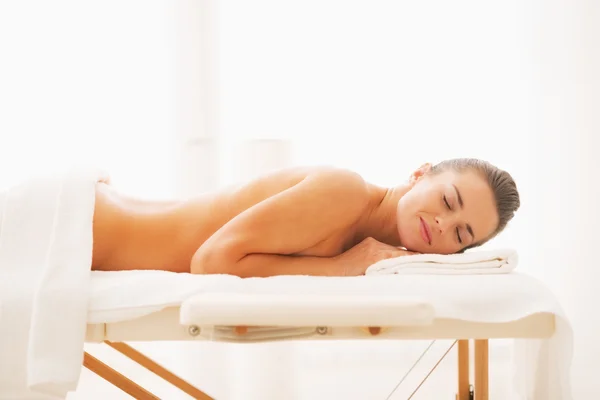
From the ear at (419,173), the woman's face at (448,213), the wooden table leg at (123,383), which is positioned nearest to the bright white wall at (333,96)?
the ear at (419,173)

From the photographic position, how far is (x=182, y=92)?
2.14m

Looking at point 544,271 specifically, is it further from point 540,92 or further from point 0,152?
point 0,152

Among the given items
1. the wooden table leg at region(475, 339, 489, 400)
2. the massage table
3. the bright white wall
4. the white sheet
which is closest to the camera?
the massage table

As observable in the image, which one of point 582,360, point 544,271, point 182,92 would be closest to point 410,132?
point 544,271

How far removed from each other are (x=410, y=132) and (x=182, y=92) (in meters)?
0.72

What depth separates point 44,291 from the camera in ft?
3.43

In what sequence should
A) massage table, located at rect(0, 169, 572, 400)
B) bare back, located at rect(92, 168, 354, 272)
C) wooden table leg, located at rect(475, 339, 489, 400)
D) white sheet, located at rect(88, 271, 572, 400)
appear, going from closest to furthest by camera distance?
1. massage table, located at rect(0, 169, 572, 400)
2. white sheet, located at rect(88, 271, 572, 400)
3. wooden table leg, located at rect(475, 339, 489, 400)
4. bare back, located at rect(92, 168, 354, 272)

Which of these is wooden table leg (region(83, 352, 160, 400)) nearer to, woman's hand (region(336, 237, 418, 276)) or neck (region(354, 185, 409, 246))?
woman's hand (region(336, 237, 418, 276))

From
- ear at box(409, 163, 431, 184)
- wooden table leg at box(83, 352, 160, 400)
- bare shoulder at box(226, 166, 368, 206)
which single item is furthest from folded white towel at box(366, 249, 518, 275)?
wooden table leg at box(83, 352, 160, 400)

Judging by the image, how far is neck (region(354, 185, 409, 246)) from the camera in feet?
4.79

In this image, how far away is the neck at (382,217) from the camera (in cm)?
146

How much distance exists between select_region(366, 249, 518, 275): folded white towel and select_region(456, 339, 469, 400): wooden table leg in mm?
202

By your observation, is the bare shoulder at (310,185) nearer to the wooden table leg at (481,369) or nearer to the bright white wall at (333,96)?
the wooden table leg at (481,369)

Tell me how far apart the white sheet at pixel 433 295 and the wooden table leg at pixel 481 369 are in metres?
0.08
